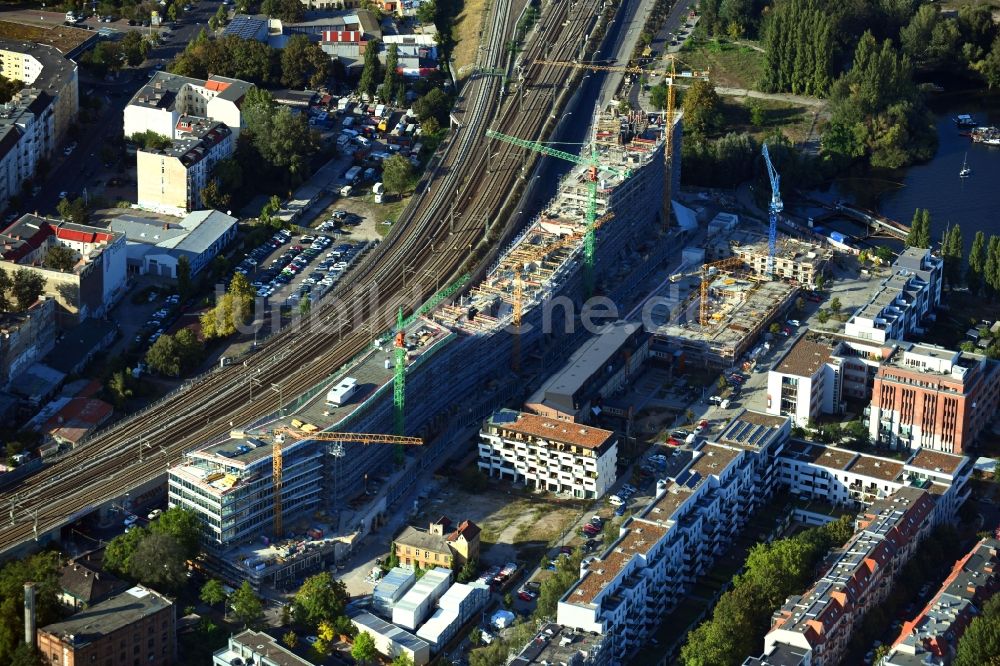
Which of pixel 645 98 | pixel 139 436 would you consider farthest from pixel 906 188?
pixel 139 436

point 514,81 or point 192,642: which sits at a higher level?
point 514,81

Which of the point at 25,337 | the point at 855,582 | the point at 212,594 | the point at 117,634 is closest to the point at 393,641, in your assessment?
the point at 212,594

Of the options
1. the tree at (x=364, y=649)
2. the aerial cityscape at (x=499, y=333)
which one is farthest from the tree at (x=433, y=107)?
the tree at (x=364, y=649)

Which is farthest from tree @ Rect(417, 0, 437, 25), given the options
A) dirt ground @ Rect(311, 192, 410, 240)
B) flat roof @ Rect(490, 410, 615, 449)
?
flat roof @ Rect(490, 410, 615, 449)

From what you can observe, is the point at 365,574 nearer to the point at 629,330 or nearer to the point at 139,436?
the point at 139,436

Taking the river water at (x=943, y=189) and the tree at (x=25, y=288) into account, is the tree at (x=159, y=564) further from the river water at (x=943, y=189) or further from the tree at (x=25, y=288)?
the river water at (x=943, y=189)

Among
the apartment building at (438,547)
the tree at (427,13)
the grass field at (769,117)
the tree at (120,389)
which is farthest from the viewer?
the tree at (427,13)
